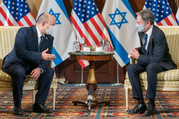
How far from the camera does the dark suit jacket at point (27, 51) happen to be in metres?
3.77

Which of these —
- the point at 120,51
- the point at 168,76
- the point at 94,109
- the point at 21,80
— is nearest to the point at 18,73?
the point at 21,80

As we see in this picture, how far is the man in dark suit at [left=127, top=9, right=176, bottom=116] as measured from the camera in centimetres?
364

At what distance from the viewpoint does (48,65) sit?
13.3 ft

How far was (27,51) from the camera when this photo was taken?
12.4 feet

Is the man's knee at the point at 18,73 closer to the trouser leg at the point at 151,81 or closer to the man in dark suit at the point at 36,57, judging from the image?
the man in dark suit at the point at 36,57

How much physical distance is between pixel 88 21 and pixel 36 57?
9.44 feet

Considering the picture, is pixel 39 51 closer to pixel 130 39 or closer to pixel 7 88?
pixel 7 88

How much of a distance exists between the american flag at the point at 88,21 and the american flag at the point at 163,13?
3.50ft

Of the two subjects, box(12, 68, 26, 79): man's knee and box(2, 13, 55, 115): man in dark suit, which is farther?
box(2, 13, 55, 115): man in dark suit

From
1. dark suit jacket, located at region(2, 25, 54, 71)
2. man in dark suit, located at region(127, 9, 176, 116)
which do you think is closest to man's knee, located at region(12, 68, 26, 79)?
dark suit jacket, located at region(2, 25, 54, 71)

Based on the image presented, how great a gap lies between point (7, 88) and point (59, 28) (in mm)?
2972

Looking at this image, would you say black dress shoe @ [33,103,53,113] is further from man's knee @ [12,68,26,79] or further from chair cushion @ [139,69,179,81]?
Result: chair cushion @ [139,69,179,81]

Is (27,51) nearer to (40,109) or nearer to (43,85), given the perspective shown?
(43,85)

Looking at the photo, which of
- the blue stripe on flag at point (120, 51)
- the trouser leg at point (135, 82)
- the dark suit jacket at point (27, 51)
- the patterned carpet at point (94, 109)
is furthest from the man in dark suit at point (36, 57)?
the blue stripe on flag at point (120, 51)
